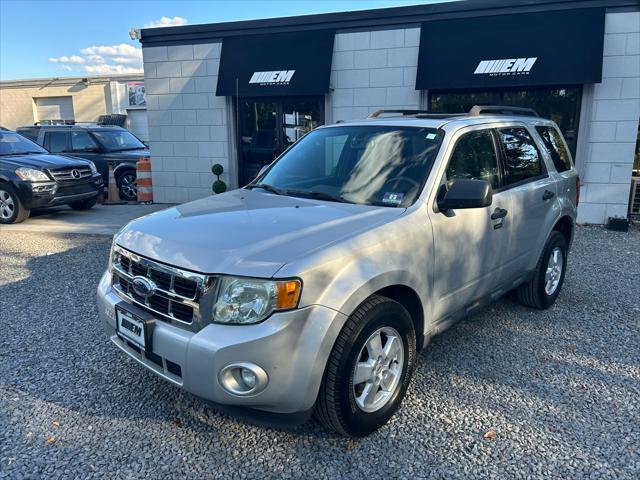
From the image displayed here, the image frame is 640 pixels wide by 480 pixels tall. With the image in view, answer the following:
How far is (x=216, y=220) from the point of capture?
10.3 feet

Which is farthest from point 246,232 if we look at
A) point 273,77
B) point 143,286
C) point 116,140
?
point 116,140

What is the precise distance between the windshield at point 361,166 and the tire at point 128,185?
948 centimetres

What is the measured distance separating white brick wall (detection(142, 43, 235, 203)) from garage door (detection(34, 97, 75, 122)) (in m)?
24.7

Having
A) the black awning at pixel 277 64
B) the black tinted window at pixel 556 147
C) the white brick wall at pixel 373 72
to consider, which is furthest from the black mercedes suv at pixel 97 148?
the black tinted window at pixel 556 147

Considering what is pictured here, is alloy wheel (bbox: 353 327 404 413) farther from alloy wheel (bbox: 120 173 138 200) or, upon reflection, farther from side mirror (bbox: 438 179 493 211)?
alloy wheel (bbox: 120 173 138 200)

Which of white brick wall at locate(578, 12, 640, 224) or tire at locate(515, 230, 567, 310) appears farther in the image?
white brick wall at locate(578, 12, 640, 224)

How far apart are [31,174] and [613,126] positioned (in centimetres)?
1061

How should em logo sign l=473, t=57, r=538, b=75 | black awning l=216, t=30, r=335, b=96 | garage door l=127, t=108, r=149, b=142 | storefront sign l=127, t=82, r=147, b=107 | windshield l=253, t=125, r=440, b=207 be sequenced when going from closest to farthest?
1. windshield l=253, t=125, r=440, b=207
2. em logo sign l=473, t=57, r=538, b=75
3. black awning l=216, t=30, r=335, b=96
4. garage door l=127, t=108, r=149, b=142
5. storefront sign l=127, t=82, r=147, b=107

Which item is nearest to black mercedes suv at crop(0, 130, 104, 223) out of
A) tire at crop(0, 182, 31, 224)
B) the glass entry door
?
tire at crop(0, 182, 31, 224)

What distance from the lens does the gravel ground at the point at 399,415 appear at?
2.73m

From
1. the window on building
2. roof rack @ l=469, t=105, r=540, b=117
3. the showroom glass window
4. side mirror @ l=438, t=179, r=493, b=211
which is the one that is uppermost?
the showroom glass window

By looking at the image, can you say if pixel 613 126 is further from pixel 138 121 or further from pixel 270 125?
pixel 138 121

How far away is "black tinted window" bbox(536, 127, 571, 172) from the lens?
4914 mm

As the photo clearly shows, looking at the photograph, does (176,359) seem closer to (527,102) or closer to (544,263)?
(544,263)
